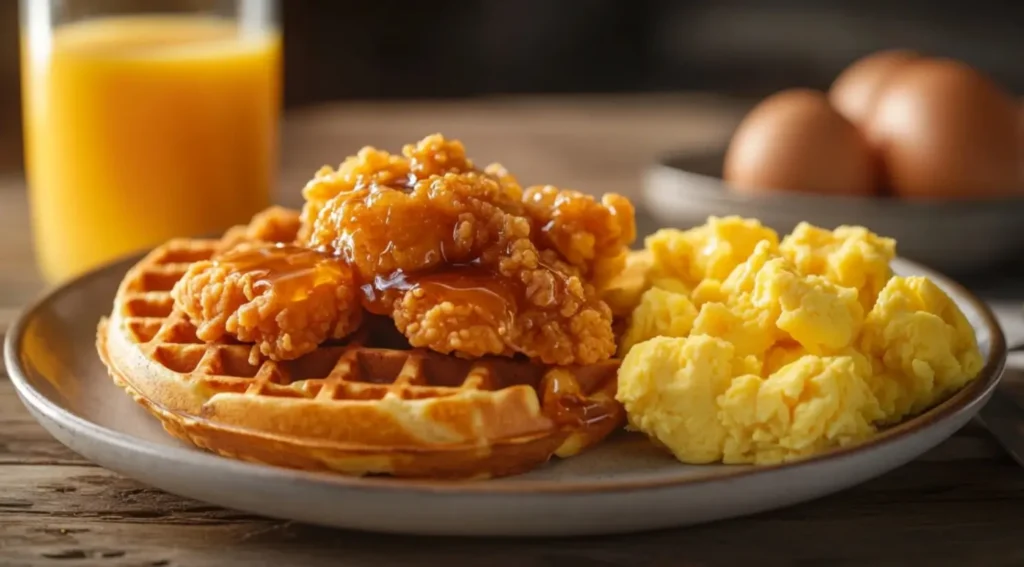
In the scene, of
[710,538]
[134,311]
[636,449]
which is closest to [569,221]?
[636,449]

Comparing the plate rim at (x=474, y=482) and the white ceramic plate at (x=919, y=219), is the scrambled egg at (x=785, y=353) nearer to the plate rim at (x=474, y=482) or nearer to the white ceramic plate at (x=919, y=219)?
the plate rim at (x=474, y=482)

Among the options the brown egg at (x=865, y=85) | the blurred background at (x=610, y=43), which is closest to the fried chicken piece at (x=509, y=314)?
Answer: the brown egg at (x=865, y=85)

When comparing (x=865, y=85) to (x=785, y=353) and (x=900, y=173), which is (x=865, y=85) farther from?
(x=785, y=353)

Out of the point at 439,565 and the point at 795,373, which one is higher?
the point at 795,373

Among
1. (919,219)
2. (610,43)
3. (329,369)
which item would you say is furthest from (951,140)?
(610,43)

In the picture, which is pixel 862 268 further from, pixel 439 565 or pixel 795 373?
pixel 439 565

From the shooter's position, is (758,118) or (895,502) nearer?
(895,502)

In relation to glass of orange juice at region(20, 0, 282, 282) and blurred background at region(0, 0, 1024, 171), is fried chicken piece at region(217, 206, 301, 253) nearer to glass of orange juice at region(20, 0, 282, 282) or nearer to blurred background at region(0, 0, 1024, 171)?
glass of orange juice at region(20, 0, 282, 282)

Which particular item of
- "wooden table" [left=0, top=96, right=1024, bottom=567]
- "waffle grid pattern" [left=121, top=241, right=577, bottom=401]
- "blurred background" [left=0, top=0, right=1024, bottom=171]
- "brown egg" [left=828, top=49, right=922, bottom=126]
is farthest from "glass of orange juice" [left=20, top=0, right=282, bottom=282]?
"blurred background" [left=0, top=0, right=1024, bottom=171]
